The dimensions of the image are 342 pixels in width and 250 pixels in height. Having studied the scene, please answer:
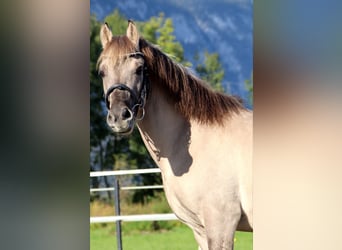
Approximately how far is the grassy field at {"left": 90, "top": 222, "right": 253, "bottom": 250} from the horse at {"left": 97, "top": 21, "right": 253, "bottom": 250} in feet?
0.88

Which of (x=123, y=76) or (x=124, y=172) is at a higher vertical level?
(x=123, y=76)

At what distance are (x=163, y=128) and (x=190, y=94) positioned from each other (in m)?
0.19

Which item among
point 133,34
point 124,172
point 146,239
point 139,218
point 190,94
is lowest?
point 146,239

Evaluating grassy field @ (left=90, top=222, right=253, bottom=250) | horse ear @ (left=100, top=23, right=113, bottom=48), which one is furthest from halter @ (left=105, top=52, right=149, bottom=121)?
grassy field @ (left=90, top=222, right=253, bottom=250)

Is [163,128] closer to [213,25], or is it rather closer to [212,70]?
[212,70]

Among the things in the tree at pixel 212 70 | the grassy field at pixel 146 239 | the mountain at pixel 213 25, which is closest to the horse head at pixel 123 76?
the mountain at pixel 213 25

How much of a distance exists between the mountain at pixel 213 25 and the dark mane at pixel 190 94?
0.10 meters

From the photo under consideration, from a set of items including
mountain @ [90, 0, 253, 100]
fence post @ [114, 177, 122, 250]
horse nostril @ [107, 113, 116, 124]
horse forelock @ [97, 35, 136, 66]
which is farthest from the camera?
fence post @ [114, 177, 122, 250]

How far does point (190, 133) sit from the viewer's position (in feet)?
7.15

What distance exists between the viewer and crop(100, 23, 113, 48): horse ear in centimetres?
212

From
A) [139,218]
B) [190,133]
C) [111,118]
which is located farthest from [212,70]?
[139,218]

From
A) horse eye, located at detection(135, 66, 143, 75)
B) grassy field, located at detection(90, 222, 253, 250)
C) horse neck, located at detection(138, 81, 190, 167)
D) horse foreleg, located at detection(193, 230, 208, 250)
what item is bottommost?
grassy field, located at detection(90, 222, 253, 250)

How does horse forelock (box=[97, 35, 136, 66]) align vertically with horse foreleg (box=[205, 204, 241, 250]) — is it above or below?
above

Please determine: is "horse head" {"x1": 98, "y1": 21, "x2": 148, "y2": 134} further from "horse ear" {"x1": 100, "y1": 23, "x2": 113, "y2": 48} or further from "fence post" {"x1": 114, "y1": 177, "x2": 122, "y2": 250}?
"fence post" {"x1": 114, "y1": 177, "x2": 122, "y2": 250}
